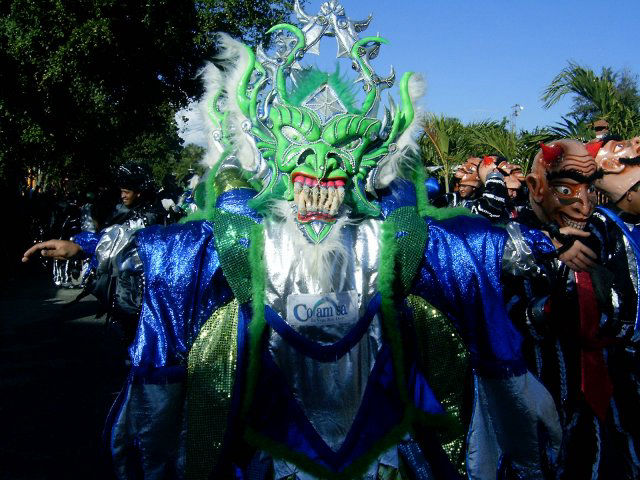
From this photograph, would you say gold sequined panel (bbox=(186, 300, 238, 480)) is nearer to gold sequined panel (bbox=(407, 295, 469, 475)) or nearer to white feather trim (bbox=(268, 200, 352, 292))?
white feather trim (bbox=(268, 200, 352, 292))

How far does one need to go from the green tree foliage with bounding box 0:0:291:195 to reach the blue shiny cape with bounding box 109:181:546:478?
7.38m

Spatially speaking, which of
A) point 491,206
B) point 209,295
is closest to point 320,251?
point 209,295

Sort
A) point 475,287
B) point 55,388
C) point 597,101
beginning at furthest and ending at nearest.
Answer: point 597,101, point 55,388, point 475,287

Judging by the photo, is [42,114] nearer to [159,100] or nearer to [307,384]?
[159,100]

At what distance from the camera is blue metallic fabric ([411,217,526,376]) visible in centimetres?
237

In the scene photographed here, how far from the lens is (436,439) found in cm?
242

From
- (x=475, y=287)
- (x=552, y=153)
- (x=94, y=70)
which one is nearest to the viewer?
(x=475, y=287)

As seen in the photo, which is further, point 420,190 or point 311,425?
point 420,190

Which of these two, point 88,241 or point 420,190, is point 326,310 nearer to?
point 420,190

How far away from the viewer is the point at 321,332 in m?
2.29

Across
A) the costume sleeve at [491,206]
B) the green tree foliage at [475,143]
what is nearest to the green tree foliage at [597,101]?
the green tree foliage at [475,143]

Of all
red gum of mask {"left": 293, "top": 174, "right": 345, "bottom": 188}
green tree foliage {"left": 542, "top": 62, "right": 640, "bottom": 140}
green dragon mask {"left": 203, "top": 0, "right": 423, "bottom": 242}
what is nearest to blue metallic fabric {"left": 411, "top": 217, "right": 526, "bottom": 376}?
green dragon mask {"left": 203, "top": 0, "right": 423, "bottom": 242}

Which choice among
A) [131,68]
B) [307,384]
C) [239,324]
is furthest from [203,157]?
[131,68]

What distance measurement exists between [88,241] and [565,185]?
2004 millimetres
